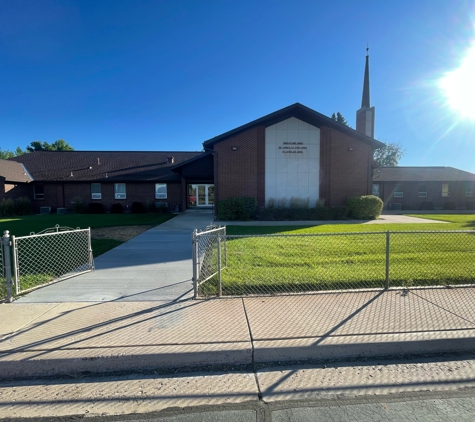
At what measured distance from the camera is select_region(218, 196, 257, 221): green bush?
16.8 metres

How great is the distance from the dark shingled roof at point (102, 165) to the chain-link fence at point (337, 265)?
18.2 meters

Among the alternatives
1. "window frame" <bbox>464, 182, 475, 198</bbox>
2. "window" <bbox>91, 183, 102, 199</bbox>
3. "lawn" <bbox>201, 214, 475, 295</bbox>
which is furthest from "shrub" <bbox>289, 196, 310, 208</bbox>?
"window frame" <bbox>464, 182, 475, 198</bbox>

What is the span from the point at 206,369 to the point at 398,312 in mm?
2870

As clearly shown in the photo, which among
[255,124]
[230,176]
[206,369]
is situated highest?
[255,124]

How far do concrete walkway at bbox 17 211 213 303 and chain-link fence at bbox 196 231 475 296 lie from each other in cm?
74

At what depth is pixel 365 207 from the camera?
17.2 m

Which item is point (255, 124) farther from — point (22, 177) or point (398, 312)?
point (22, 177)

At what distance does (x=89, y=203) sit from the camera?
2386cm

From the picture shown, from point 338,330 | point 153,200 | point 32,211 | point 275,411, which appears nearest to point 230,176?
point 153,200

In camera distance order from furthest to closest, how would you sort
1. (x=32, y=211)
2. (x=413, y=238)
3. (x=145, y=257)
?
(x=32, y=211) → (x=413, y=238) → (x=145, y=257)

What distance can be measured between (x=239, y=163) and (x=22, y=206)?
1733 cm

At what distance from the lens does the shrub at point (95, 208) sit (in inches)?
923

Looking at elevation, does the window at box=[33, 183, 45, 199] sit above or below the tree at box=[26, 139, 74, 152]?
below

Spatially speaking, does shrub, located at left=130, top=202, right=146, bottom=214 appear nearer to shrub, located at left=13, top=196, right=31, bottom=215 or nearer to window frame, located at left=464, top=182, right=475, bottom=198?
shrub, located at left=13, top=196, right=31, bottom=215
